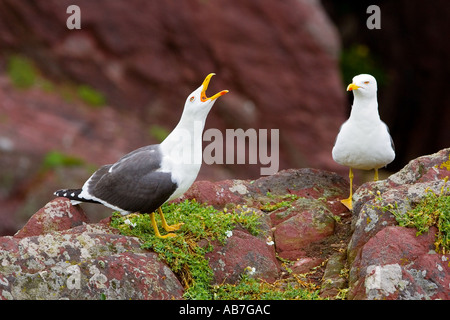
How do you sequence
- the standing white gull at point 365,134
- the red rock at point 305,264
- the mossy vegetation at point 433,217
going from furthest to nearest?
the standing white gull at point 365,134 < the red rock at point 305,264 < the mossy vegetation at point 433,217

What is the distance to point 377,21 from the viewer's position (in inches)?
596

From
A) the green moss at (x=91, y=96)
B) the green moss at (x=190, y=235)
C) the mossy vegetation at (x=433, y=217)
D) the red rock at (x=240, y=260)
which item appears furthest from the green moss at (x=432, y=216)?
the green moss at (x=91, y=96)

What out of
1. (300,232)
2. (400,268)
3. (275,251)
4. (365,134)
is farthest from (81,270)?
(365,134)

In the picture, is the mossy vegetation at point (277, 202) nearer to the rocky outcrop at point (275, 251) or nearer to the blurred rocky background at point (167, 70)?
the rocky outcrop at point (275, 251)

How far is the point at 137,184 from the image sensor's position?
545 cm

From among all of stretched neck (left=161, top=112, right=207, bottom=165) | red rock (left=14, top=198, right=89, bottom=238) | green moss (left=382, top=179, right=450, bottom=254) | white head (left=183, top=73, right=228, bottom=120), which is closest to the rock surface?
red rock (left=14, top=198, right=89, bottom=238)

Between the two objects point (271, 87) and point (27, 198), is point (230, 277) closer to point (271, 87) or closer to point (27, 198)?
point (27, 198)

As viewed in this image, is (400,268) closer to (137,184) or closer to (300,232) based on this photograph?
(300,232)

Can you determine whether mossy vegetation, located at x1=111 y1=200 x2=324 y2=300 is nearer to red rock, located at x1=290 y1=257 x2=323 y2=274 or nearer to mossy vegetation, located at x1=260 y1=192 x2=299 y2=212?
red rock, located at x1=290 y1=257 x2=323 y2=274

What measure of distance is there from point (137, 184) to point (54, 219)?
33.1 inches

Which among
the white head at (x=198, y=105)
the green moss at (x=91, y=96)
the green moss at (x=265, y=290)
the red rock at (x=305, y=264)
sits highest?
the green moss at (x=91, y=96)

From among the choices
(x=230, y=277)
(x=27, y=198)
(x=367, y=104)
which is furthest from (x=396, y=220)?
(x=27, y=198)

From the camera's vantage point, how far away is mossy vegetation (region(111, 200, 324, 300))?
4.93 meters

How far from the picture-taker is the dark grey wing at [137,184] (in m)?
5.38
